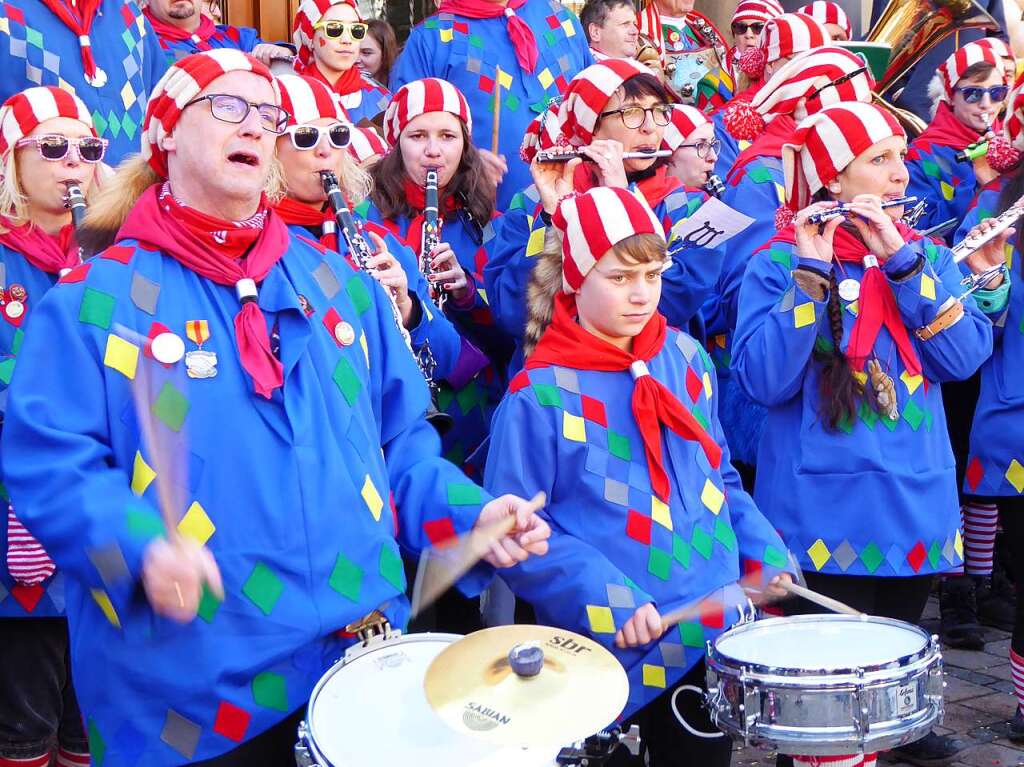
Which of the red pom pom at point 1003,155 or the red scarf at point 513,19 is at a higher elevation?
the red scarf at point 513,19

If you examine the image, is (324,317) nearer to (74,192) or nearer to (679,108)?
(74,192)

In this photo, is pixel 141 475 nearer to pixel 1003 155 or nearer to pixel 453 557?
pixel 453 557

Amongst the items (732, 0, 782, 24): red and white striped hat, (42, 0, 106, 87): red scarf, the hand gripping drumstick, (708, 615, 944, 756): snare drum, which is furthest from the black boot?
(42, 0, 106, 87): red scarf

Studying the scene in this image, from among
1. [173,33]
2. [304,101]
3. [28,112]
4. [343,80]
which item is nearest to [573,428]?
[304,101]

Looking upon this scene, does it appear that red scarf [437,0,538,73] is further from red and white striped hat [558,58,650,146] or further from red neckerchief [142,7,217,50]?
red neckerchief [142,7,217,50]

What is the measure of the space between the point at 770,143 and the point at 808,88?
13.9 inches

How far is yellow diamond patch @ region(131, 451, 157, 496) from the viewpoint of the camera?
2.77 metres

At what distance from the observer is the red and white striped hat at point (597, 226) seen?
3.92 m

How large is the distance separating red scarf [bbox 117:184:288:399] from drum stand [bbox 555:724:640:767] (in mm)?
946

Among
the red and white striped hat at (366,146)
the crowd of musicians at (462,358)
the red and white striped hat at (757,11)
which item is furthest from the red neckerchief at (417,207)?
the red and white striped hat at (757,11)

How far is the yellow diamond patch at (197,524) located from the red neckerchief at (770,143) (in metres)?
3.52

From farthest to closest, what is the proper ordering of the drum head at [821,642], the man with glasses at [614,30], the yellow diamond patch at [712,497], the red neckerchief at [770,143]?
the man with glasses at [614,30]
the red neckerchief at [770,143]
the yellow diamond patch at [712,497]
the drum head at [821,642]

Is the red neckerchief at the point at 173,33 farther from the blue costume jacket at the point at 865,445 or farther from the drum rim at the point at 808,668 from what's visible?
the drum rim at the point at 808,668

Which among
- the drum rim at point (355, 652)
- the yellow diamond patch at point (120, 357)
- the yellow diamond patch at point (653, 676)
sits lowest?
the yellow diamond patch at point (653, 676)
